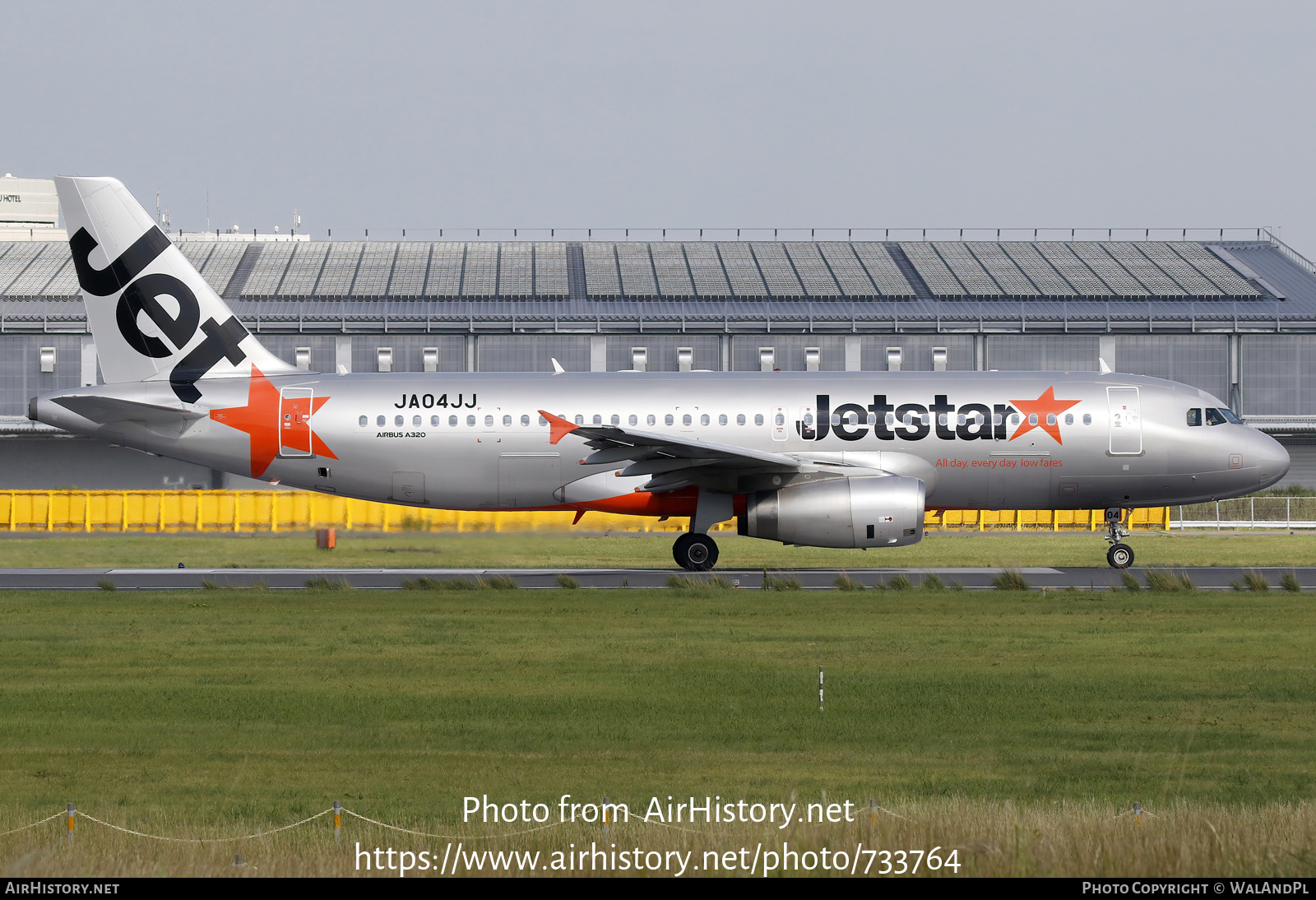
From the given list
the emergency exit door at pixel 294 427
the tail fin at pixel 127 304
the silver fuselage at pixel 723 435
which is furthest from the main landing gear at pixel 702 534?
the tail fin at pixel 127 304

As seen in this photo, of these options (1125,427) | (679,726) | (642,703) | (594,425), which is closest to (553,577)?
(594,425)

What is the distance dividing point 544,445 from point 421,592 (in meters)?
6.09

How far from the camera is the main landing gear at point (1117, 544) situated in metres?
33.5

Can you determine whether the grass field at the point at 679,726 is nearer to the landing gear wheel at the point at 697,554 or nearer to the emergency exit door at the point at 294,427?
the landing gear wheel at the point at 697,554

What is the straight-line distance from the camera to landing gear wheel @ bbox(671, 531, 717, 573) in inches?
1296

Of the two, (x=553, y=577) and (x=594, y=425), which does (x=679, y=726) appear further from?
(x=594, y=425)

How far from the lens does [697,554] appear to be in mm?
32938

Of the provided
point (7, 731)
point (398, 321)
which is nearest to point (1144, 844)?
point (7, 731)

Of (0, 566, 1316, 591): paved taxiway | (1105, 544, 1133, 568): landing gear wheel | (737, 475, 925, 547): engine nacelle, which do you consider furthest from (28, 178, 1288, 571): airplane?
(0, 566, 1316, 591): paved taxiway

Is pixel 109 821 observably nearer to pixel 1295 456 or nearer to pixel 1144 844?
pixel 1144 844

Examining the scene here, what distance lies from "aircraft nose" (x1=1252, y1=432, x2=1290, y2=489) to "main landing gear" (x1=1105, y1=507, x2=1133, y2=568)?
3.33 metres

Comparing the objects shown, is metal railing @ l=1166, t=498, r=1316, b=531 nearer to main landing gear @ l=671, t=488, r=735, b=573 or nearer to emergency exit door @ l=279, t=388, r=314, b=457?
main landing gear @ l=671, t=488, r=735, b=573

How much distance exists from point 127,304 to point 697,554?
1490cm

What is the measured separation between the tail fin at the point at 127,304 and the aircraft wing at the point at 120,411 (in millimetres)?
1224
